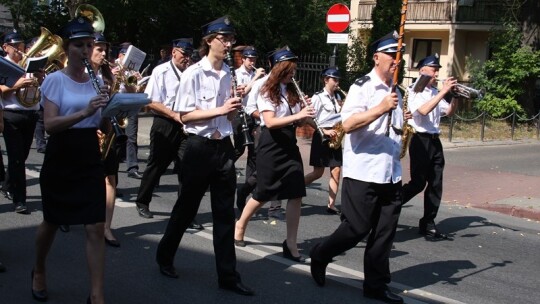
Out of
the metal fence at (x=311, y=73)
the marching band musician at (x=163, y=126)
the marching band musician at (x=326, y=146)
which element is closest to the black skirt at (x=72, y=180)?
the marching band musician at (x=163, y=126)

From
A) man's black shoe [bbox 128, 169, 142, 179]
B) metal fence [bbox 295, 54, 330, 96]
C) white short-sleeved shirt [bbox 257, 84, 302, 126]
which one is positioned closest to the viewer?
white short-sleeved shirt [bbox 257, 84, 302, 126]

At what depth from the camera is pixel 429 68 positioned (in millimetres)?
7477

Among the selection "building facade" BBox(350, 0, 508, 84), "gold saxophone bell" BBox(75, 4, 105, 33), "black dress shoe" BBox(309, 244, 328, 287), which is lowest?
"black dress shoe" BBox(309, 244, 328, 287)

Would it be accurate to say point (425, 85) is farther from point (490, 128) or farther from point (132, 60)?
point (490, 128)

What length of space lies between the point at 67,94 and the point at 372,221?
7.80 ft

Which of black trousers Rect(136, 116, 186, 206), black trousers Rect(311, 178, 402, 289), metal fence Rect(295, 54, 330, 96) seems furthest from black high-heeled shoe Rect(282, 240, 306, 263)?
metal fence Rect(295, 54, 330, 96)

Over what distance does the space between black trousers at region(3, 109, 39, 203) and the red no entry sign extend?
7878 mm

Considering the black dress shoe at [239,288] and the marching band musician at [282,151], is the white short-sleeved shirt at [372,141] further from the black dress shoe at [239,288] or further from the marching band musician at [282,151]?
the black dress shoe at [239,288]

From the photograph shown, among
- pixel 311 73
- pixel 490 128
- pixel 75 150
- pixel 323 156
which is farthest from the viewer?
pixel 490 128

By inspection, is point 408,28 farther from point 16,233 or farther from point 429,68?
point 16,233

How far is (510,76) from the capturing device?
73.5ft

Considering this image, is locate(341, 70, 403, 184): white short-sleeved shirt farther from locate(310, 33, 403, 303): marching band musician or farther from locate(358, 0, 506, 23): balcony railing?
locate(358, 0, 506, 23): balcony railing

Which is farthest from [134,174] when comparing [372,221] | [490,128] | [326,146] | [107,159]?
[490,128]

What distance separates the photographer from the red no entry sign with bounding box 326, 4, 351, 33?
45.8 ft
